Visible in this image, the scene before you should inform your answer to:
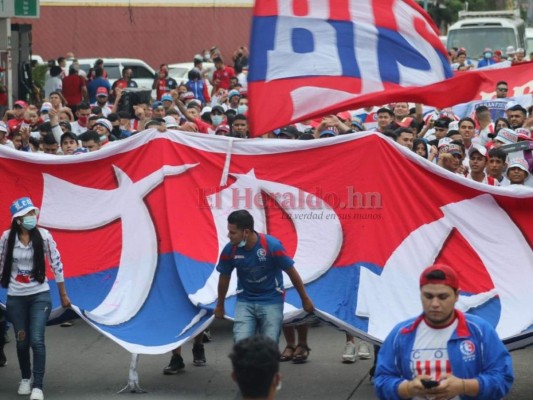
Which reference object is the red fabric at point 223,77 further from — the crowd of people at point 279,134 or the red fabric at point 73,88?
the red fabric at point 73,88

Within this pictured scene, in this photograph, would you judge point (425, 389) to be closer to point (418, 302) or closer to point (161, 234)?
→ point (418, 302)

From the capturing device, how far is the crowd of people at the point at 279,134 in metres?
A: 9.45

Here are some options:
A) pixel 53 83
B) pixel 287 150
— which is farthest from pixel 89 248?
pixel 53 83

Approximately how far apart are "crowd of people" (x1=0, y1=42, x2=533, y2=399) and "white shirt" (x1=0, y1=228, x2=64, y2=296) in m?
0.07

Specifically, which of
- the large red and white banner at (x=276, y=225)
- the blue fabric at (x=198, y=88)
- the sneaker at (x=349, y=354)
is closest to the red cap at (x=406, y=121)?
the sneaker at (x=349, y=354)

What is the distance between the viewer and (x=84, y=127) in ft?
59.9

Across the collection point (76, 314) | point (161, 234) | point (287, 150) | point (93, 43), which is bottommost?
point (76, 314)

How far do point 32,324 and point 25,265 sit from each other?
18.5 inches

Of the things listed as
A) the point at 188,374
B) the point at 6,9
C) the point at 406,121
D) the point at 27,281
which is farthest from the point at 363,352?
the point at 6,9

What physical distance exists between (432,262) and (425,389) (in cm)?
387

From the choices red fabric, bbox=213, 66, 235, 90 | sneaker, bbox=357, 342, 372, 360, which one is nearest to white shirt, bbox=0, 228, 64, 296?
sneaker, bbox=357, 342, 372, 360

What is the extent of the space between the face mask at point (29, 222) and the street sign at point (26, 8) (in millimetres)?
15941

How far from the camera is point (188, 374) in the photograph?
35.1 feet

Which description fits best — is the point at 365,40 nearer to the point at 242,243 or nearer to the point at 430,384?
the point at 242,243
